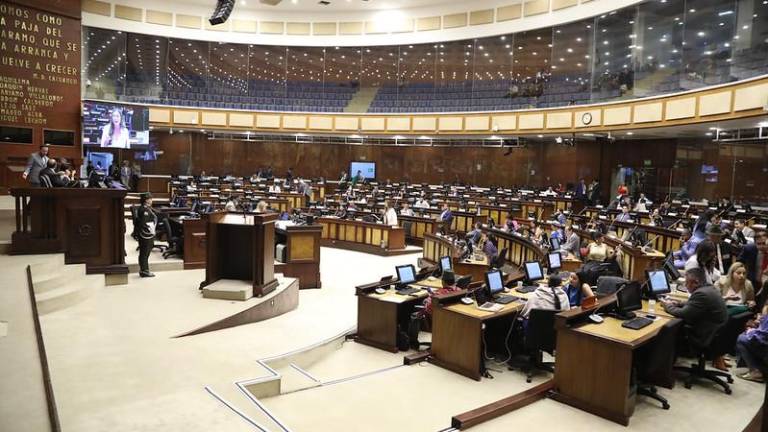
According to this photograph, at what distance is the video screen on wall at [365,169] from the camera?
89.9ft

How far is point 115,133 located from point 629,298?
18.2 m

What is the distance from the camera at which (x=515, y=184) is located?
24266 millimetres

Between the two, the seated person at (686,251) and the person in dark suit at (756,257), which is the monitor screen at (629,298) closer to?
the person in dark suit at (756,257)

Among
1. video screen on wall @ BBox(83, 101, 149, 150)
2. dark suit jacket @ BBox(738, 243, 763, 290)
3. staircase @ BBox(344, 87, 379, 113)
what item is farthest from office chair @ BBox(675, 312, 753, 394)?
staircase @ BBox(344, 87, 379, 113)

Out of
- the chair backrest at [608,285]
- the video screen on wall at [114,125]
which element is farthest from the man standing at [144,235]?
the video screen on wall at [114,125]

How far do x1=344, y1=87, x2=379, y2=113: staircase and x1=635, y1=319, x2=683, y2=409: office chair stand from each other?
21.0 meters

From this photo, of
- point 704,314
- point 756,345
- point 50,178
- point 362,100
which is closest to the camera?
point 704,314

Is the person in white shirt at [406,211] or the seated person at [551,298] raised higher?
the person in white shirt at [406,211]

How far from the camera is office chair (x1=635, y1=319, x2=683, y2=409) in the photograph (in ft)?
16.6

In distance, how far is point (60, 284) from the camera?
654cm

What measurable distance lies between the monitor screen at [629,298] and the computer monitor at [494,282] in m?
1.50

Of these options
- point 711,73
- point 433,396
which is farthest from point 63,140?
point 711,73

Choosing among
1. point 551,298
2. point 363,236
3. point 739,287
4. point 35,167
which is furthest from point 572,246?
point 35,167

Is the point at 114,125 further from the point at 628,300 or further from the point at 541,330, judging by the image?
the point at 628,300
